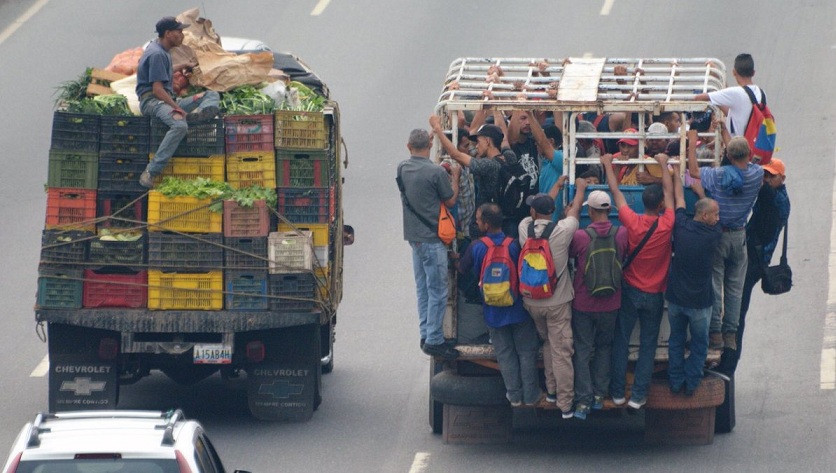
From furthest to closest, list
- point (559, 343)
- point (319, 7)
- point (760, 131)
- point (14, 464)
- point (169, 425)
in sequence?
point (319, 7) < point (760, 131) < point (559, 343) < point (169, 425) < point (14, 464)

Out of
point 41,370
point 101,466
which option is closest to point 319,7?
point 41,370

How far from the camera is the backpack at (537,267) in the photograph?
41.8 feet

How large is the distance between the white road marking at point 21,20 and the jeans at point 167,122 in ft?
47.3

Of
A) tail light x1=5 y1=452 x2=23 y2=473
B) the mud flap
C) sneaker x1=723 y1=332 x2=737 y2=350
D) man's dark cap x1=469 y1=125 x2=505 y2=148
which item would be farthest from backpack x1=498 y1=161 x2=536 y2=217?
tail light x1=5 y1=452 x2=23 y2=473

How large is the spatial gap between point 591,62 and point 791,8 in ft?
46.1

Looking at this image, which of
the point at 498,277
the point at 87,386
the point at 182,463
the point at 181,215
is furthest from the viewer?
the point at 87,386

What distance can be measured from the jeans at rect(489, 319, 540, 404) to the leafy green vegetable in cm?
286

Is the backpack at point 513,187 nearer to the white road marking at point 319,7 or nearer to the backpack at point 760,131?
the backpack at point 760,131

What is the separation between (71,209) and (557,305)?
4150mm

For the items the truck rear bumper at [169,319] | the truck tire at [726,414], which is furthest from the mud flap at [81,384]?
the truck tire at [726,414]

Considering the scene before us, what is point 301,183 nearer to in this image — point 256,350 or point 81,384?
point 256,350

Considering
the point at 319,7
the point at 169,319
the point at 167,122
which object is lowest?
the point at 169,319

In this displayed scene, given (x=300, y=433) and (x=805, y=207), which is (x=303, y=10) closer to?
(x=805, y=207)

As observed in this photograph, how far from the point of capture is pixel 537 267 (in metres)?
12.7
